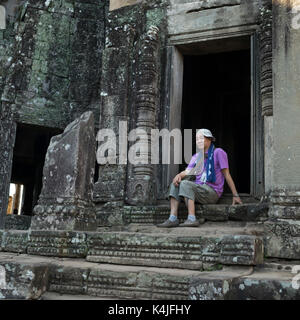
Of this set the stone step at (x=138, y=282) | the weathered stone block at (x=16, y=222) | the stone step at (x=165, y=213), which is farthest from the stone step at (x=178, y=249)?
the weathered stone block at (x=16, y=222)

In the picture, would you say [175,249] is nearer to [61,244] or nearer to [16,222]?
[61,244]

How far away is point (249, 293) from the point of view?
3.16 meters

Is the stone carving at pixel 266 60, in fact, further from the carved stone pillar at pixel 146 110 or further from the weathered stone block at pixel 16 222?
the weathered stone block at pixel 16 222

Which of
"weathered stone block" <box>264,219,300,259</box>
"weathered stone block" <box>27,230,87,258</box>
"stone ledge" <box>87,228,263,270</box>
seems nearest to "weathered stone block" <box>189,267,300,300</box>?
"stone ledge" <box>87,228,263,270</box>

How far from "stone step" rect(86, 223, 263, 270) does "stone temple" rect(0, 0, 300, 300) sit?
0.01 meters

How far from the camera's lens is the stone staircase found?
3.22 metres

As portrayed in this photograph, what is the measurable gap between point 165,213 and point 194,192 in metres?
0.73

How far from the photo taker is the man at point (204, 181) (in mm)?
5340

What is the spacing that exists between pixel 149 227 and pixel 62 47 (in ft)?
20.1

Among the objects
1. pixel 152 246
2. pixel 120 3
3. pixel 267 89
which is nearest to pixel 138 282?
pixel 152 246

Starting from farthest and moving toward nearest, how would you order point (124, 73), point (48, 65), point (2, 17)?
1. point (2, 17)
2. point (48, 65)
3. point (124, 73)

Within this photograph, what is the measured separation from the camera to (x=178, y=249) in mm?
4129

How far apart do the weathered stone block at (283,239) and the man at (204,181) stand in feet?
4.35

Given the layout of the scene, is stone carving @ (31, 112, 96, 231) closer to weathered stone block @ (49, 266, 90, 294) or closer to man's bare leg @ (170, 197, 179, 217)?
weathered stone block @ (49, 266, 90, 294)
